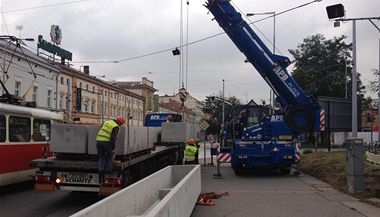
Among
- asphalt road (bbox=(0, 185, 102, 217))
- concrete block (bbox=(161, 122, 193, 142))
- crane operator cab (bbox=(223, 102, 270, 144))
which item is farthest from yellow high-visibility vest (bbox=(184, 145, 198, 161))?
asphalt road (bbox=(0, 185, 102, 217))

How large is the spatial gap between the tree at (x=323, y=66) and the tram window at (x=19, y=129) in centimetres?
5553

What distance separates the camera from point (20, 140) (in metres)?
13.0

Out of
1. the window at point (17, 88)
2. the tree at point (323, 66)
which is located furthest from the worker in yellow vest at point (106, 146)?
the tree at point (323, 66)

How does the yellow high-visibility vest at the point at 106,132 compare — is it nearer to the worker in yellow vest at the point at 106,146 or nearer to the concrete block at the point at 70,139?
the worker in yellow vest at the point at 106,146

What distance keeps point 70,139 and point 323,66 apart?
2511 inches

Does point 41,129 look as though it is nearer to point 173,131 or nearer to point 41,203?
point 41,203

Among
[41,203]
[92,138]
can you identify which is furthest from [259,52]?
[41,203]

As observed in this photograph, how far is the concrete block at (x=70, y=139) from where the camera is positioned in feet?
35.3

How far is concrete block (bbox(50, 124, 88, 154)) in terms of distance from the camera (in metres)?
10.8

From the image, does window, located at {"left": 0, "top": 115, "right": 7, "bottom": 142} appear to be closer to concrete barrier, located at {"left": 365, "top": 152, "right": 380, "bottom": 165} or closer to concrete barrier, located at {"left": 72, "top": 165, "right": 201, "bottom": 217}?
concrete barrier, located at {"left": 72, "top": 165, "right": 201, "bottom": 217}

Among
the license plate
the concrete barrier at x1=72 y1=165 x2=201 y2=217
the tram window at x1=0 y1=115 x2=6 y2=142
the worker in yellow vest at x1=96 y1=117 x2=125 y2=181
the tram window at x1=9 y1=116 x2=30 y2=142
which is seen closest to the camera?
the concrete barrier at x1=72 y1=165 x2=201 y2=217

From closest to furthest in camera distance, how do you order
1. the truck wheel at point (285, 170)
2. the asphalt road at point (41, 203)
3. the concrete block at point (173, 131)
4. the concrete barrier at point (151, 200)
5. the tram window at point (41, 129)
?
1. the concrete barrier at point (151, 200)
2. the asphalt road at point (41, 203)
3. the tram window at point (41, 129)
4. the concrete block at point (173, 131)
5. the truck wheel at point (285, 170)

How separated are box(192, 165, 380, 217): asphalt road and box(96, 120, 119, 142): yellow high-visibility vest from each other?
2454 mm

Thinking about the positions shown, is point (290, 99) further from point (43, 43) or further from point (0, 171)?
point (43, 43)
